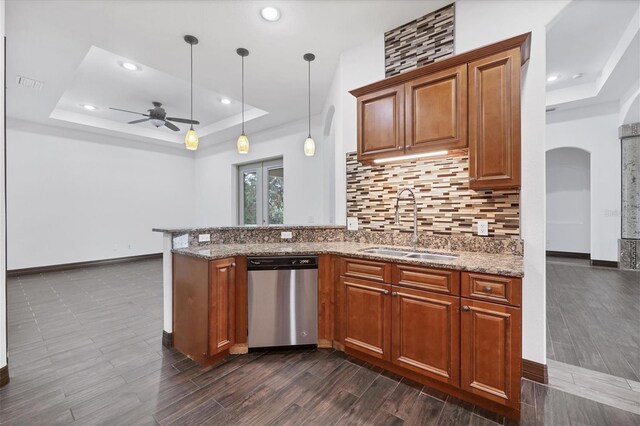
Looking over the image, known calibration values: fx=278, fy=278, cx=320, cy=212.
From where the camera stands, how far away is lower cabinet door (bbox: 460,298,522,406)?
1608 millimetres

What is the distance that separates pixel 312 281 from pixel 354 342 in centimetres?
61

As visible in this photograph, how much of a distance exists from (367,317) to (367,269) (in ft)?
1.27

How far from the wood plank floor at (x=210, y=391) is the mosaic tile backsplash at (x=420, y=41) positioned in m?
2.75

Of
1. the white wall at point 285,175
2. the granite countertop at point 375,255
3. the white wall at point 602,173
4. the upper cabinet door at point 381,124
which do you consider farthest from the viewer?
the white wall at point 602,173

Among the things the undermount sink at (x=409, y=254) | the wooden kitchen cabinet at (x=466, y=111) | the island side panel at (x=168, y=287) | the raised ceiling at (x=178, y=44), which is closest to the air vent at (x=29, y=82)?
the raised ceiling at (x=178, y=44)

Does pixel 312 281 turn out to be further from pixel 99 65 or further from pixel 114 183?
pixel 114 183

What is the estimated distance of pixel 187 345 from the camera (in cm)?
242

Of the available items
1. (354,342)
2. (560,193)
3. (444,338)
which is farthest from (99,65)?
(560,193)

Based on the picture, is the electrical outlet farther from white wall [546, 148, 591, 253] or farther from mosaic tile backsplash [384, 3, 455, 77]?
white wall [546, 148, 591, 253]

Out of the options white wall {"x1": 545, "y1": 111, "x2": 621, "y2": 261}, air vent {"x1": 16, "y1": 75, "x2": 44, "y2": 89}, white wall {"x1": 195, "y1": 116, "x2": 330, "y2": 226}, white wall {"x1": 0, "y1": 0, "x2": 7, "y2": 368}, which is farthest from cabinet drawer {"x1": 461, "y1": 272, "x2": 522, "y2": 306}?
white wall {"x1": 545, "y1": 111, "x2": 621, "y2": 261}

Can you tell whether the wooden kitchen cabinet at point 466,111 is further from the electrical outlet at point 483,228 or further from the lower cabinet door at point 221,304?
the lower cabinet door at point 221,304

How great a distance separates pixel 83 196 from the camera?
239 inches

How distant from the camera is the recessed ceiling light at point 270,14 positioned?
251 centimetres

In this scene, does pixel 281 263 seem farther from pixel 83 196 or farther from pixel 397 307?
pixel 83 196
